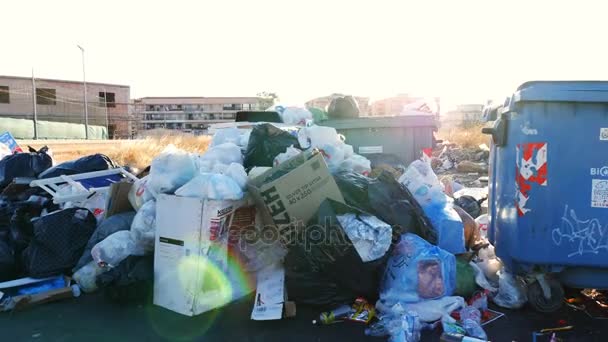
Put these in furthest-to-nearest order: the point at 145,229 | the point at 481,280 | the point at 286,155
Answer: the point at 286,155
the point at 145,229
the point at 481,280

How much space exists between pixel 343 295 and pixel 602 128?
189 cm

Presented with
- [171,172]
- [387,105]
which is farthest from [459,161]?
[171,172]

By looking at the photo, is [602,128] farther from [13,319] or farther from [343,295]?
[13,319]

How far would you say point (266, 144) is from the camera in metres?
3.93

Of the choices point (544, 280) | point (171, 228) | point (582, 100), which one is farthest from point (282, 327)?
point (582, 100)

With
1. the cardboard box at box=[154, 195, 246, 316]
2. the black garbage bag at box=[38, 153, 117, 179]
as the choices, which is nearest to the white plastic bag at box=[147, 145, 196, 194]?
the cardboard box at box=[154, 195, 246, 316]

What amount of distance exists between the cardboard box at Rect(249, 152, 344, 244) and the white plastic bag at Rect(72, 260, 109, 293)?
1.33m

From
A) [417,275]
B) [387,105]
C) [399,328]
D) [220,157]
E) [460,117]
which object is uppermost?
[460,117]

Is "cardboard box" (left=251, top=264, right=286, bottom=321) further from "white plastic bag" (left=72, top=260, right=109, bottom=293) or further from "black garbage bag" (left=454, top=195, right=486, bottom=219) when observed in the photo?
"black garbage bag" (left=454, top=195, right=486, bottom=219)

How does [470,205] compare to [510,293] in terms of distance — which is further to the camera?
[470,205]

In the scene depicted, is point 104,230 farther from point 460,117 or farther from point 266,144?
point 460,117

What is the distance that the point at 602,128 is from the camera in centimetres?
274

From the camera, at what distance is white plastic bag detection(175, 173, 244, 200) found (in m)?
2.87

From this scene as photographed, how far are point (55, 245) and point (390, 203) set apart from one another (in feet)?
8.32
